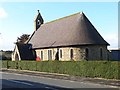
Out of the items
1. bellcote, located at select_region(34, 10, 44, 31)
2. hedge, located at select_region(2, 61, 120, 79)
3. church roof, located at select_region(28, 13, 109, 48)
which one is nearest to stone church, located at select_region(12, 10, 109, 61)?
church roof, located at select_region(28, 13, 109, 48)

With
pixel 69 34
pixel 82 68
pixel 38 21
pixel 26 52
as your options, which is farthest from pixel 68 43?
pixel 38 21

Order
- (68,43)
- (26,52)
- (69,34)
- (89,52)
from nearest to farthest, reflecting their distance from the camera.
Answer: (89,52) < (68,43) < (69,34) < (26,52)

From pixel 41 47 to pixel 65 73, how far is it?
71.7ft

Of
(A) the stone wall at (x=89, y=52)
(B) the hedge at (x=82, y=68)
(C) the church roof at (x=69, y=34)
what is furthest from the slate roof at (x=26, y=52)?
(B) the hedge at (x=82, y=68)

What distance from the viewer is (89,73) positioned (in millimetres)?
29125

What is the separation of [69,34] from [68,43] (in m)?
2.58

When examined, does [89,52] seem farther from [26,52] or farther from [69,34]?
[26,52]

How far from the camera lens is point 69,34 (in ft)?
159

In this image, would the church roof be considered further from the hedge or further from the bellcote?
the hedge

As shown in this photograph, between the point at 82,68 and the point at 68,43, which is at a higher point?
the point at 68,43

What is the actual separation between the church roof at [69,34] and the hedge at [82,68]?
27.9ft

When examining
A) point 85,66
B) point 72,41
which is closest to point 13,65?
point 72,41

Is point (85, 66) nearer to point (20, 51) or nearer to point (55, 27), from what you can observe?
point (55, 27)

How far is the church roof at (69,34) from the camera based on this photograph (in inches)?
1786
